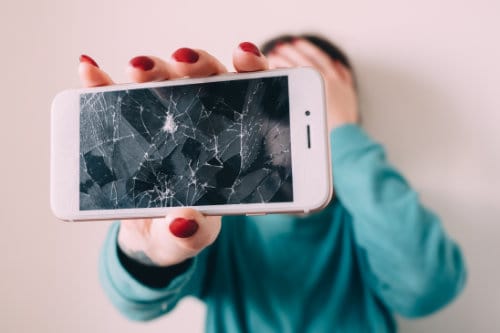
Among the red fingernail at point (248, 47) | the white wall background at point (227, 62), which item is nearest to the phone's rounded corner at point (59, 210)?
the red fingernail at point (248, 47)

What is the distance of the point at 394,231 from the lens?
55 centimetres

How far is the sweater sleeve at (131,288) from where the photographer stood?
468 millimetres

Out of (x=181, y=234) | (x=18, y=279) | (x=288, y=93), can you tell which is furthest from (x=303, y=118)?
(x=18, y=279)

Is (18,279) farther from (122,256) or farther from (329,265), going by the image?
(329,265)

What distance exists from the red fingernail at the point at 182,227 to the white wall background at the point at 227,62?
457mm

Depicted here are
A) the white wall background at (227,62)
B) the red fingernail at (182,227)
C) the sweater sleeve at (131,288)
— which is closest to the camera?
the red fingernail at (182,227)

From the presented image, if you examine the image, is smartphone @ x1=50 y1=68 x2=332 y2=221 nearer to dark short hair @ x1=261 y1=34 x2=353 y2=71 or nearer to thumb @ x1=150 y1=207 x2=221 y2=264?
thumb @ x1=150 y1=207 x2=221 y2=264

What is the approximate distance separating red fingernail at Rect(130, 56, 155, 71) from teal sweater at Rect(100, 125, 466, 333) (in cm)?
22

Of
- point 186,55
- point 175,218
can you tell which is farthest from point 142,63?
point 175,218

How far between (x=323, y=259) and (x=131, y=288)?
33cm

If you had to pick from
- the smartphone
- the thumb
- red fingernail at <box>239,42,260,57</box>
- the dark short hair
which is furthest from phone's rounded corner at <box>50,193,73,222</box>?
the dark short hair

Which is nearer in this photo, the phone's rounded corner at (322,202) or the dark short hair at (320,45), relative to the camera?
the phone's rounded corner at (322,202)

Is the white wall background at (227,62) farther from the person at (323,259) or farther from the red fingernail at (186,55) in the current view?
the red fingernail at (186,55)

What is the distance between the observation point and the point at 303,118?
0.38m
